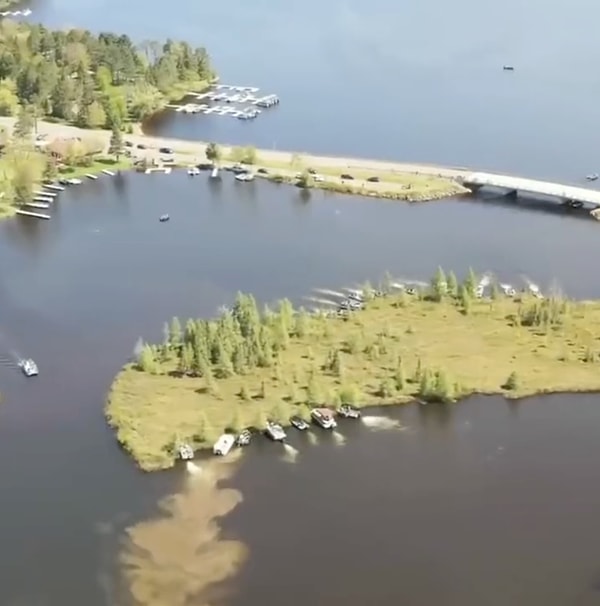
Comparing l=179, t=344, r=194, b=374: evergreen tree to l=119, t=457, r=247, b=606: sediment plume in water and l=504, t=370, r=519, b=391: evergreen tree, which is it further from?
l=504, t=370, r=519, b=391: evergreen tree

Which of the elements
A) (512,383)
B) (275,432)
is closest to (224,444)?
(275,432)

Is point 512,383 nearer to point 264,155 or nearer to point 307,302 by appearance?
point 307,302

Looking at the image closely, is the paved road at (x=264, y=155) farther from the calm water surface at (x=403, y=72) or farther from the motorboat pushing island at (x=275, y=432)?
the motorboat pushing island at (x=275, y=432)

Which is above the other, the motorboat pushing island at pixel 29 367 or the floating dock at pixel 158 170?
the floating dock at pixel 158 170

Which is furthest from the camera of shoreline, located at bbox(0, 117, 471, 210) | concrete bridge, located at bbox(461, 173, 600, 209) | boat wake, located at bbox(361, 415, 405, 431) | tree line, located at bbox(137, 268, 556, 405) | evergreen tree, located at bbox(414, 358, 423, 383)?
shoreline, located at bbox(0, 117, 471, 210)

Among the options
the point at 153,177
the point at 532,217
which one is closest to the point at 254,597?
the point at 532,217

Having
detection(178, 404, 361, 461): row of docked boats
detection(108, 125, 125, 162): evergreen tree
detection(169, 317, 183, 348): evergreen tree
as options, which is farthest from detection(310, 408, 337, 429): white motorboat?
detection(108, 125, 125, 162): evergreen tree

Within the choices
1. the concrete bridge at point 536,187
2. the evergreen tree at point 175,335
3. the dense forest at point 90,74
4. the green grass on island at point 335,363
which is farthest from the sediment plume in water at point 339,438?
the dense forest at point 90,74
